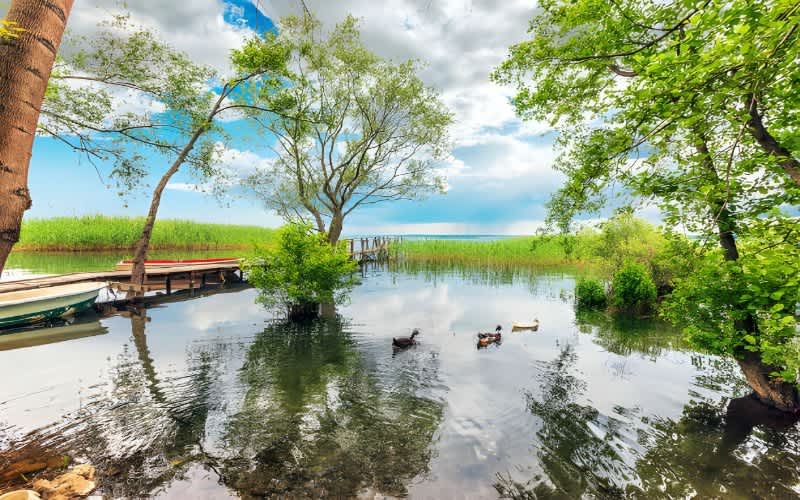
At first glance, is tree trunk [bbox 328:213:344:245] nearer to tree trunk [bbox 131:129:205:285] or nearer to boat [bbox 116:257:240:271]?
boat [bbox 116:257:240:271]

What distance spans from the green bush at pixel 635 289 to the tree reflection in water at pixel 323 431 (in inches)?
468

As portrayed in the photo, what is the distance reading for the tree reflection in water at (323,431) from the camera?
424cm

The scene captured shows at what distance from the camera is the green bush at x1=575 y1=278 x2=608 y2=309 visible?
15.5 m

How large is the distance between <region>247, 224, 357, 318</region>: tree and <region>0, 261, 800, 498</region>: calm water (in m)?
1.66

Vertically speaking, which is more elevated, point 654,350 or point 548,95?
point 548,95

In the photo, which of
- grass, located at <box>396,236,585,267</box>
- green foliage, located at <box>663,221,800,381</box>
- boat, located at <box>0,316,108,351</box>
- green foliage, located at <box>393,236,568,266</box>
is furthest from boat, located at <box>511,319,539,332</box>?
grass, located at <box>396,236,585,267</box>

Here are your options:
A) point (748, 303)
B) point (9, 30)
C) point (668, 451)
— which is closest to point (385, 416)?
point (668, 451)

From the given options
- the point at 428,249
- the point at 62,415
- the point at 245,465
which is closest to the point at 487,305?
the point at 245,465

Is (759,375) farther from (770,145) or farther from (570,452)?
(570,452)

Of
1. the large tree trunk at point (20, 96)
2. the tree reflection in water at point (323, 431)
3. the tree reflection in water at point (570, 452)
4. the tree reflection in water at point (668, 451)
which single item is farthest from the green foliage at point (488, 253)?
the large tree trunk at point (20, 96)

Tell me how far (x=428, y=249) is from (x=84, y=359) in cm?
3231

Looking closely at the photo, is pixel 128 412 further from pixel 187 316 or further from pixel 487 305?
pixel 487 305

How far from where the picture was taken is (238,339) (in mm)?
10211

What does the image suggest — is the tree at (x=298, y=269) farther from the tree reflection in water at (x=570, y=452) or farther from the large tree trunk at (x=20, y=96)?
the large tree trunk at (x=20, y=96)
